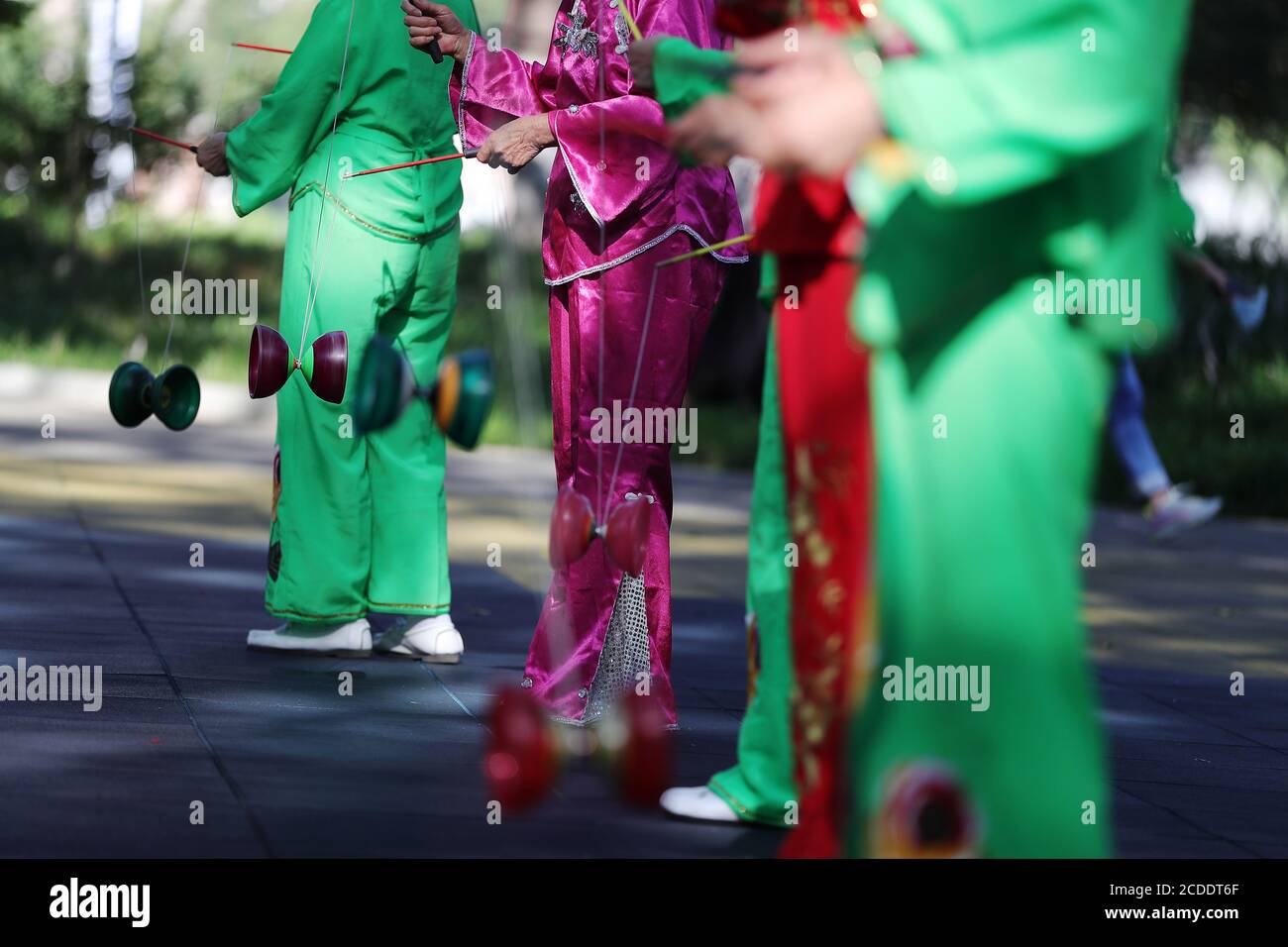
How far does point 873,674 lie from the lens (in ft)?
8.43

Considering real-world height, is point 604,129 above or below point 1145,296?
above

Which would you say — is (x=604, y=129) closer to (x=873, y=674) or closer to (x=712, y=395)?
(x=873, y=674)

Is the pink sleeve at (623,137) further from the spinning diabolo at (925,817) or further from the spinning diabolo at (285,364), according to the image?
the spinning diabolo at (925,817)

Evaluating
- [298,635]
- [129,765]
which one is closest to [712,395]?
[298,635]

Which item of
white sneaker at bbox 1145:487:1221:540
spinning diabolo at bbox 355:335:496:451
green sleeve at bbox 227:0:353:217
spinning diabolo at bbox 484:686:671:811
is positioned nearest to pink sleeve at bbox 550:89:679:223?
green sleeve at bbox 227:0:353:217

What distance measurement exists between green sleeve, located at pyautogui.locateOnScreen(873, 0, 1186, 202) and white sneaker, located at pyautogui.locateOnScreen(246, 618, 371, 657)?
10.7ft

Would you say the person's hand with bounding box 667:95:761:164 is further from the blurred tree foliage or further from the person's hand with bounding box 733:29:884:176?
the blurred tree foliage

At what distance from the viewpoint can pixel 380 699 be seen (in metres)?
4.79

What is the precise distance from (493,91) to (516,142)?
1.02ft

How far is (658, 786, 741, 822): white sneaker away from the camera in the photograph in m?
3.73

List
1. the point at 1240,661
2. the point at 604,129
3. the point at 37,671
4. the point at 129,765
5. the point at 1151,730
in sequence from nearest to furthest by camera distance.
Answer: the point at 129,765 < the point at 604,129 < the point at 37,671 < the point at 1151,730 < the point at 1240,661

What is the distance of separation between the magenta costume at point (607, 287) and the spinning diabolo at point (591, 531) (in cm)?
89

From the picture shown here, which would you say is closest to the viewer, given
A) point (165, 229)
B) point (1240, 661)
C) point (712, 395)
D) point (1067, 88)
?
point (1067, 88)
